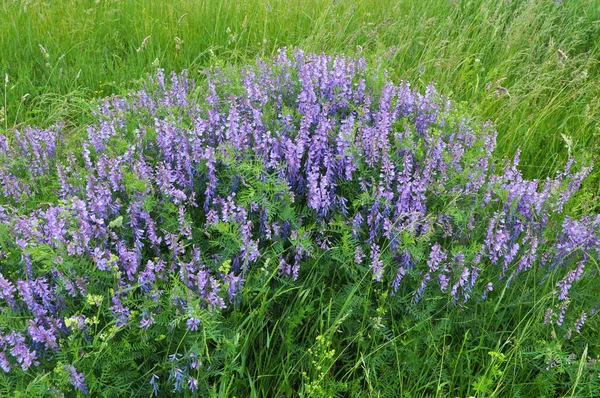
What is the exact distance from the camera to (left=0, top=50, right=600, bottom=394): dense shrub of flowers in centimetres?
208

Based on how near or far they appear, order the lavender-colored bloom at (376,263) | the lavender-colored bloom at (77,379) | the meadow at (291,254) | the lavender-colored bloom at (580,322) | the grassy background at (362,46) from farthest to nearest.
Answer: the grassy background at (362,46) < the lavender-colored bloom at (580,322) < the lavender-colored bloom at (376,263) < the meadow at (291,254) < the lavender-colored bloom at (77,379)

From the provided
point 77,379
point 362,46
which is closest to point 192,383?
point 77,379

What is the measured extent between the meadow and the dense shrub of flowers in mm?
12

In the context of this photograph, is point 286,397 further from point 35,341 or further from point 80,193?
point 80,193

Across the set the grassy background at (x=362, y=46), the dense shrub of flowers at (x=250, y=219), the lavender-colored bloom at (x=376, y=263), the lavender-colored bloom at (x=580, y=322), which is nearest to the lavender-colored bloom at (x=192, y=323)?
the dense shrub of flowers at (x=250, y=219)

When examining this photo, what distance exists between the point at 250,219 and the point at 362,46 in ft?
7.83

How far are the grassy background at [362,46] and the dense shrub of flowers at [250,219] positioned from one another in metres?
1.23

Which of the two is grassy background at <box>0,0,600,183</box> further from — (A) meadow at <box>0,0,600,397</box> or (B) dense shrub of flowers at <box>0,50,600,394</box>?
(B) dense shrub of flowers at <box>0,50,600,394</box>

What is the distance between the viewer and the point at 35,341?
2.05 m

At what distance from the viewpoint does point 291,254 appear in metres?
2.56

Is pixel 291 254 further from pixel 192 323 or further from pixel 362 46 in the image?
pixel 362 46

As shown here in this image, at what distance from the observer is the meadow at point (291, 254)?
2.08 m

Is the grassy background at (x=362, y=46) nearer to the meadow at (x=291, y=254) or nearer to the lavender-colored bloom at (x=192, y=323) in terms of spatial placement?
the meadow at (x=291, y=254)

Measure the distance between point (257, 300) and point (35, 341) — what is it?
0.84 m
